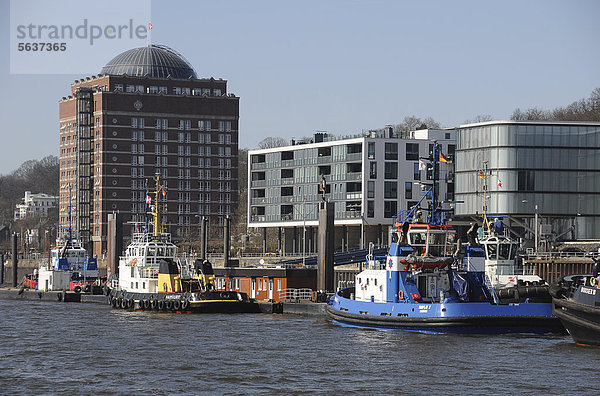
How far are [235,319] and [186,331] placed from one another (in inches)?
339

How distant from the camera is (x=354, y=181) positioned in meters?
139

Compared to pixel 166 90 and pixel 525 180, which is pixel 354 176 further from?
pixel 166 90

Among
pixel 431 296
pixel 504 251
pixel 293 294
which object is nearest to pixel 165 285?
pixel 293 294

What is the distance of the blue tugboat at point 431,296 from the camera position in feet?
197

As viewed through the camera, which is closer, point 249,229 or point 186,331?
point 186,331

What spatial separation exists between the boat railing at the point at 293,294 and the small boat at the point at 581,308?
101 ft

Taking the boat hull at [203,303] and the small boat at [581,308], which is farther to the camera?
the boat hull at [203,303]

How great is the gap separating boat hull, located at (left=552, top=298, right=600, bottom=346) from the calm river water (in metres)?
0.65

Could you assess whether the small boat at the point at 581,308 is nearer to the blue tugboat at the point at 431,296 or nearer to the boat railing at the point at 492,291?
the blue tugboat at the point at 431,296

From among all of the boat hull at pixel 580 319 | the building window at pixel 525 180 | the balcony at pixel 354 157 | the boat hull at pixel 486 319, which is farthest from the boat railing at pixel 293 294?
the balcony at pixel 354 157

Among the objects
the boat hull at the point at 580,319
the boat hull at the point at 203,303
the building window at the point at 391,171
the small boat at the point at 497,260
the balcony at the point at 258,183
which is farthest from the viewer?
the balcony at the point at 258,183

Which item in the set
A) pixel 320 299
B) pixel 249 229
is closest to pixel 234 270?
pixel 320 299

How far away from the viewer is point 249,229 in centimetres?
17325

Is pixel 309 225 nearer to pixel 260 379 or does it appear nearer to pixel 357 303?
pixel 357 303
